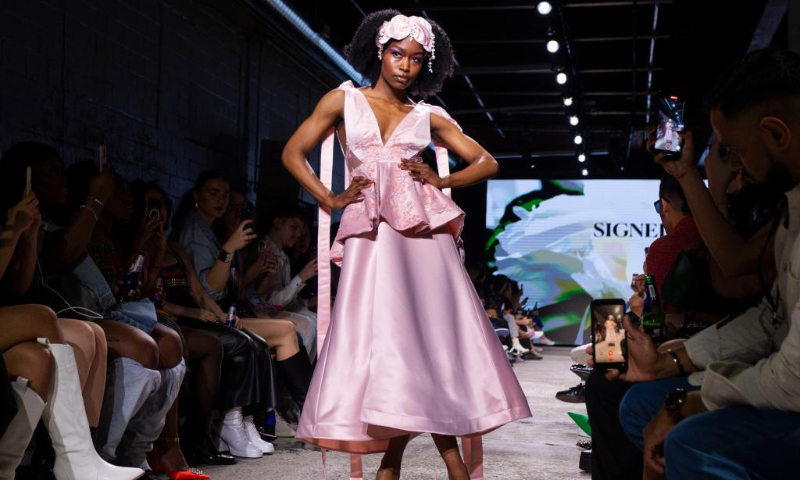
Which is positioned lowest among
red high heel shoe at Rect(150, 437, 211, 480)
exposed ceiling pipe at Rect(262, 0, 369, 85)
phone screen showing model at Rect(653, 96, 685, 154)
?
red high heel shoe at Rect(150, 437, 211, 480)

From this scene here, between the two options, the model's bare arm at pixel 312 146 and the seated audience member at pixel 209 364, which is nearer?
the model's bare arm at pixel 312 146

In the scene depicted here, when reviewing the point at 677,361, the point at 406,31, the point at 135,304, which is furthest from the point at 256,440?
the point at 677,361

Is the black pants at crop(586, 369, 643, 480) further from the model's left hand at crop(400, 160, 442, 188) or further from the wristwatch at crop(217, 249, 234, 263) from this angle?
the wristwatch at crop(217, 249, 234, 263)

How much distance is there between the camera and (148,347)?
306 cm

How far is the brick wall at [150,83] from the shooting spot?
4.15m

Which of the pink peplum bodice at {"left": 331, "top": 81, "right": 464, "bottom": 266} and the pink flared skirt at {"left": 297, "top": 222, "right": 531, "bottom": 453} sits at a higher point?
the pink peplum bodice at {"left": 331, "top": 81, "right": 464, "bottom": 266}

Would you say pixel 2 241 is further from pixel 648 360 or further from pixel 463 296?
pixel 648 360

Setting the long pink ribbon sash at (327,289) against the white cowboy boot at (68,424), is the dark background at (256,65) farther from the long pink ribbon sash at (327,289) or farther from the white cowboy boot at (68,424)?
the white cowboy boot at (68,424)

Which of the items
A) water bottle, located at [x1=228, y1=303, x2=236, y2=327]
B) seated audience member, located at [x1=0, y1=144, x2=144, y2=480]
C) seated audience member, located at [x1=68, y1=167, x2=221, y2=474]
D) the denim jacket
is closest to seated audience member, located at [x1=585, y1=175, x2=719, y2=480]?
seated audience member, located at [x1=0, y1=144, x2=144, y2=480]

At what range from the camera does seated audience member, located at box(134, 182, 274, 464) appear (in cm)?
366

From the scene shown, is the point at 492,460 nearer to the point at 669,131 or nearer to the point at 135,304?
the point at 135,304

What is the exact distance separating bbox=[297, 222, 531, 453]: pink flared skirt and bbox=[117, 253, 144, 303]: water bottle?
1.05m

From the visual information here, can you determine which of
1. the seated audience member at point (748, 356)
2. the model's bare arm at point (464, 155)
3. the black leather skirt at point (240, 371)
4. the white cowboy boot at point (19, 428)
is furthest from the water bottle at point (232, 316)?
the seated audience member at point (748, 356)

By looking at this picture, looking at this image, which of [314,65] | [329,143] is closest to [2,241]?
[329,143]
